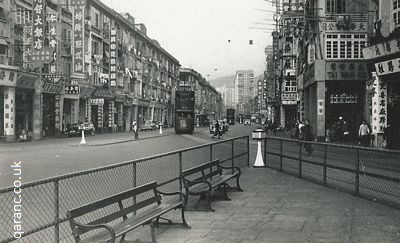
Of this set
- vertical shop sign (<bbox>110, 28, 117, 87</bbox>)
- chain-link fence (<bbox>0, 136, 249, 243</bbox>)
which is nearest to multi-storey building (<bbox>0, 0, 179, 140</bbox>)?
vertical shop sign (<bbox>110, 28, 117, 87</bbox>)

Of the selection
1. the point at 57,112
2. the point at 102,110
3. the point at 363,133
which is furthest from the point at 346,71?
the point at 102,110

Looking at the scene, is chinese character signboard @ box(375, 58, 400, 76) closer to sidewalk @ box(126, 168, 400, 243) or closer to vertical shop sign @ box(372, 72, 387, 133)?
vertical shop sign @ box(372, 72, 387, 133)

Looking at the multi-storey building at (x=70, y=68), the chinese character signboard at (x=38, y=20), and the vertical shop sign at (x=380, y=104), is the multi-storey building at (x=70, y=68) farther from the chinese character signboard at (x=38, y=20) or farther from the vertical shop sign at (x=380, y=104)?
the vertical shop sign at (x=380, y=104)

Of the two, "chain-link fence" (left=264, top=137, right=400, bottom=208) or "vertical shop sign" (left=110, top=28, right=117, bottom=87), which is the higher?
"vertical shop sign" (left=110, top=28, right=117, bottom=87)

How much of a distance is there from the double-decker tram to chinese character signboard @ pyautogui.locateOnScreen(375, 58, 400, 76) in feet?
85.8

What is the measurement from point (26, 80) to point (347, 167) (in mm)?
29995

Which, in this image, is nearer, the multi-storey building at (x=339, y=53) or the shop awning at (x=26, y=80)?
the multi-storey building at (x=339, y=53)

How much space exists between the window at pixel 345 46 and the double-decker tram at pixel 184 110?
699 inches

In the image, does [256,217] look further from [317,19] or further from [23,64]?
[23,64]

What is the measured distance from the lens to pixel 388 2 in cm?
2225

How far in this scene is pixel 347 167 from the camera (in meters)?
10.1

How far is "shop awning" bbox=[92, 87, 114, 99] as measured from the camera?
49862 millimetres

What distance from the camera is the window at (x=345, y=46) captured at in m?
32.7

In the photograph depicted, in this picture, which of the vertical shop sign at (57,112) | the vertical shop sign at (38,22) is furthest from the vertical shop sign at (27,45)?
the vertical shop sign at (57,112)
